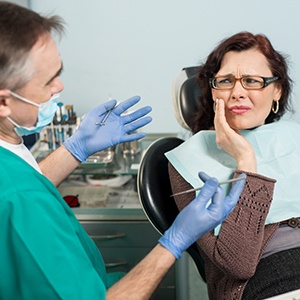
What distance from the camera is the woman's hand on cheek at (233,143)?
1.42m

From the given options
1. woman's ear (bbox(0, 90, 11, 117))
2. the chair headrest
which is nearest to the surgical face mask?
woman's ear (bbox(0, 90, 11, 117))

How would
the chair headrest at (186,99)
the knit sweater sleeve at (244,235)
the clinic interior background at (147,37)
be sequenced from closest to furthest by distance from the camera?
the knit sweater sleeve at (244,235) < the chair headrest at (186,99) < the clinic interior background at (147,37)

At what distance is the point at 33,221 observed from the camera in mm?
977

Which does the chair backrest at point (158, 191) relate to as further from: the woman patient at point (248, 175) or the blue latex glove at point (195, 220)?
the blue latex glove at point (195, 220)

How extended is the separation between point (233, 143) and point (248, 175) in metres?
0.12

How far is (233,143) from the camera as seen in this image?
4.75ft

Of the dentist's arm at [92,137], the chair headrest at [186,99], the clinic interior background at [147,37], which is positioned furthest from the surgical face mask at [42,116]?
the clinic interior background at [147,37]

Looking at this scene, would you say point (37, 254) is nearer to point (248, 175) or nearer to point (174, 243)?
point (174, 243)

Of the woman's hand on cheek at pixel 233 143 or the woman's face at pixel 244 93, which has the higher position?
the woman's face at pixel 244 93

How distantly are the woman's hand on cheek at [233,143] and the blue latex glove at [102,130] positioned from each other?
0.27 meters

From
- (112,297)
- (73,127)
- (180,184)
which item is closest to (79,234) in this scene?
(112,297)

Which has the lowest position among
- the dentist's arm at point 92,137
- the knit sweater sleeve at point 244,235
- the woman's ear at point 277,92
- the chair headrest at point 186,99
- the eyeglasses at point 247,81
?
the knit sweater sleeve at point 244,235

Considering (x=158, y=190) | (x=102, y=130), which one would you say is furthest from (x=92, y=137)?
(x=158, y=190)

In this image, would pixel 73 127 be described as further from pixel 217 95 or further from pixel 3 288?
pixel 3 288
